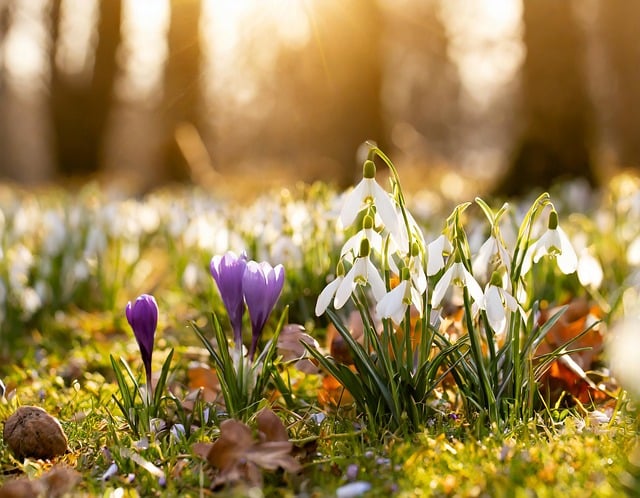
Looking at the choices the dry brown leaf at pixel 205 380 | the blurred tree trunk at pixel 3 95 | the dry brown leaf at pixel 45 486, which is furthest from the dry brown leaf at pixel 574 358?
the blurred tree trunk at pixel 3 95

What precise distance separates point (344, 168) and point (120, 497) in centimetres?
1096

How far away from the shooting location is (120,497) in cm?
186

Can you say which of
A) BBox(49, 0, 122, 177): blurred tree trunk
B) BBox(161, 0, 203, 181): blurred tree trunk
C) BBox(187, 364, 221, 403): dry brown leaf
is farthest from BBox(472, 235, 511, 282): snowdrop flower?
BBox(49, 0, 122, 177): blurred tree trunk

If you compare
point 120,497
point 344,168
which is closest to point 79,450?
point 120,497

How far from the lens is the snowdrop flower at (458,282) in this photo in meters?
1.95

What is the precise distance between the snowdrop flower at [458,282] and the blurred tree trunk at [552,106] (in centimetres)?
612

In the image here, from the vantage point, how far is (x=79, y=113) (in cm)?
1540

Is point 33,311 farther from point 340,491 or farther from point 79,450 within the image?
point 340,491

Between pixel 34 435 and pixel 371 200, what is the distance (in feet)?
3.60

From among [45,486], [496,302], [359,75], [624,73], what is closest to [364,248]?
[496,302]

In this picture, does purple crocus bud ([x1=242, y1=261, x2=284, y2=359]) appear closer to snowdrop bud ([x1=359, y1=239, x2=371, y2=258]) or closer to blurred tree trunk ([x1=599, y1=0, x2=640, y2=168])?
snowdrop bud ([x1=359, y1=239, x2=371, y2=258])

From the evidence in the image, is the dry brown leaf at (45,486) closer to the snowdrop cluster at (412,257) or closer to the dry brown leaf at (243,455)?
the dry brown leaf at (243,455)

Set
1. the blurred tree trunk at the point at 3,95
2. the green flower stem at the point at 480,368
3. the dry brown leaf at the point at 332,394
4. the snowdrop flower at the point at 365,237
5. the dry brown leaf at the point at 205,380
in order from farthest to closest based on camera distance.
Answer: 1. the blurred tree trunk at the point at 3,95
2. the dry brown leaf at the point at 205,380
3. the dry brown leaf at the point at 332,394
4. the green flower stem at the point at 480,368
5. the snowdrop flower at the point at 365,237

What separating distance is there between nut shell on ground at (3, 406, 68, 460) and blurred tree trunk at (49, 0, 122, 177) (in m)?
12.9
